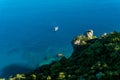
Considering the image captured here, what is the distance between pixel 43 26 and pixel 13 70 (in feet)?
92.4

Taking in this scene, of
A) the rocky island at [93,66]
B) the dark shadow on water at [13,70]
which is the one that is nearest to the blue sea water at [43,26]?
the dark shadow on water at [13,70]

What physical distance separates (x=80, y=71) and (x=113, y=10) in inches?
2750

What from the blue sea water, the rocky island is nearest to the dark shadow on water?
the blue sea water

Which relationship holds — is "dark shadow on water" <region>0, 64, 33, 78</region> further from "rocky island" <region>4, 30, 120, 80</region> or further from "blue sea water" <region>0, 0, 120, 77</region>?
"rocky island" <region>4, 30, 120, 80</region>

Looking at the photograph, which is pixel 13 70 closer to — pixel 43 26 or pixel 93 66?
pixel 43 26

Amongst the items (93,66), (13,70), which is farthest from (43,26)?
(93,66)

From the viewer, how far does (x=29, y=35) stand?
286 ft

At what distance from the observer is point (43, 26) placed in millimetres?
92938

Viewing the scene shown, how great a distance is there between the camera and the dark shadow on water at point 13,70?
66500mm

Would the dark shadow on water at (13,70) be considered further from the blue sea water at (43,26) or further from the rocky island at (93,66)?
the rocky island at (93,66)

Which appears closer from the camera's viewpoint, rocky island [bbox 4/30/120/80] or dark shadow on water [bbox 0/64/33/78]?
rocky island [bbox 4/30/120/80]

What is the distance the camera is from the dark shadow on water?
6650 centimetres

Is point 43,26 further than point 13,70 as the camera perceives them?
Yes

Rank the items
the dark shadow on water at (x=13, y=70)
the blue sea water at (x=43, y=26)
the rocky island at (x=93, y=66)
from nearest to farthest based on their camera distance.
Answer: the rocky island at (x=93, y=66) < the dark shadow on water at (x=13, y=70) < the blue sea water at (x=43, y=26)
